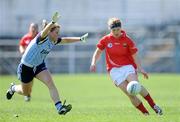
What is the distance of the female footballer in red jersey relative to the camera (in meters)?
16.2

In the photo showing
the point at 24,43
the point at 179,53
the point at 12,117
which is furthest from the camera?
the point at 179,53

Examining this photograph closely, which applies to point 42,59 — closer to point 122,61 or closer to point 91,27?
point 122,61

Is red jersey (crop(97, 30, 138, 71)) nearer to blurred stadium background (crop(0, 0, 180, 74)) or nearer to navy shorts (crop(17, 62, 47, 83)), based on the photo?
navy shorts (crop(17, 62, 47, 83))

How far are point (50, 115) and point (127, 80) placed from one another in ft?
5.75

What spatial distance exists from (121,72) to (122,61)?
0.26 meters

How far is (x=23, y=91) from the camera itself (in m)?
17.5

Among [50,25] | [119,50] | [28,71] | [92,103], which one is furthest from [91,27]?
[50,25]

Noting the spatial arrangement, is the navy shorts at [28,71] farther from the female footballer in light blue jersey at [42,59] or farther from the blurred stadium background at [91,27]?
the blurred stadium background at [91,27]

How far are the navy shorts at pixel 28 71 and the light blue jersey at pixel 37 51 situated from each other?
0.09m

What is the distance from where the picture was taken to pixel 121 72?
639 inches

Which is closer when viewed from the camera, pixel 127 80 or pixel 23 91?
pixel 127 80

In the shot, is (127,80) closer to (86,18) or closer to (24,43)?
(24,43)

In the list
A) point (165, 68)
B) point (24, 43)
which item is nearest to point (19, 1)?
point (165, 68)

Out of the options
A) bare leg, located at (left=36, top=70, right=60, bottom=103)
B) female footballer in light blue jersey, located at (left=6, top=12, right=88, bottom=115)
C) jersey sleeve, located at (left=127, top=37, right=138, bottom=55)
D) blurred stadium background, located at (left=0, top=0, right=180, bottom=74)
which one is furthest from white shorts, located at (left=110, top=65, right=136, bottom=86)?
blurred stadium background, located at (left=0, top=0, right=180, bottom=74)
